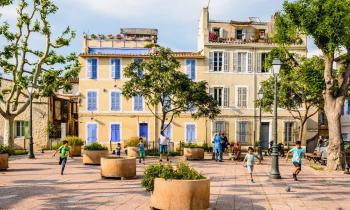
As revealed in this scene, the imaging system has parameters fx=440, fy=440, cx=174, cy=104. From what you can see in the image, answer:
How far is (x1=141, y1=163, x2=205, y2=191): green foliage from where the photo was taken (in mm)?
9156

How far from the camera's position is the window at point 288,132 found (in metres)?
36.1

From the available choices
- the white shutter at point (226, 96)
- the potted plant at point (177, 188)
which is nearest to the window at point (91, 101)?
the white shutter at point (226, 96)

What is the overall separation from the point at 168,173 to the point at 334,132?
517 inches

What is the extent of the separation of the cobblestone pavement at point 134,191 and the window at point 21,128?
18.4m

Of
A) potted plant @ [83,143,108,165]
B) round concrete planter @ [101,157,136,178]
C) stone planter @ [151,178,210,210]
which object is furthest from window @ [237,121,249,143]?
stone planter @ [151,178,210,210]

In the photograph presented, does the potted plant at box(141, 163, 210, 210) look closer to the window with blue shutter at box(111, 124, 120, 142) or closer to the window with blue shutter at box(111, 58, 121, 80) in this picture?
the window with blue shutter at box(111, 124, 120, 142)

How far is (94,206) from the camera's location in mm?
9820

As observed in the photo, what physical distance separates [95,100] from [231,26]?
595 inches

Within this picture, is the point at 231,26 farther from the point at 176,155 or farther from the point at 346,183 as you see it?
the point at 346,183

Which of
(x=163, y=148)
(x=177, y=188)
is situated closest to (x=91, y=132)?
(x=163, y=148)

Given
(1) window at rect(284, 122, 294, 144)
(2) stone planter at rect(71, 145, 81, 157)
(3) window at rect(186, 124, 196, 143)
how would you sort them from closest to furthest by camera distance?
(2) stone planter at rect(71, 145, 81, 157)
(3) window at rect(186, 124, 196, 143)
(1) window at rect(284, 122, 294, 144)

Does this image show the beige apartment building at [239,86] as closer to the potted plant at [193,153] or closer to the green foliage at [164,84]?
the green foliage at [164,84]

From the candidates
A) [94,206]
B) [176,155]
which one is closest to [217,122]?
[176,155]

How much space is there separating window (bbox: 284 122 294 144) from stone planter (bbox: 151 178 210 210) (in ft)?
92.7
